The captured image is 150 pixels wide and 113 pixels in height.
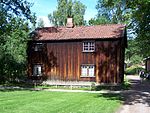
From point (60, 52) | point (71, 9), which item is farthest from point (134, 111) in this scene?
point (71, 9)

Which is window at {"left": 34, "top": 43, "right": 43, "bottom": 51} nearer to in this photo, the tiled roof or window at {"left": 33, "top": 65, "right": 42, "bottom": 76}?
the tiled roof

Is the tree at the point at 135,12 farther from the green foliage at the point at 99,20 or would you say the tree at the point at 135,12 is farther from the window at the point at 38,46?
the green foliage at the point at 99,20

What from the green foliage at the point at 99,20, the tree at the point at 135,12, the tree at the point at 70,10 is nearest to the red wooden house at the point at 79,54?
→ the tree at the point at 135,12

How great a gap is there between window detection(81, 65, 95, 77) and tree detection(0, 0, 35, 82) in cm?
731

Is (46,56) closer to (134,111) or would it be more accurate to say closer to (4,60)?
(4,60)

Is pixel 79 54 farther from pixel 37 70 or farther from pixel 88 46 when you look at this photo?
pixel 37 70

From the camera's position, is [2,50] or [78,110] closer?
[78,110]

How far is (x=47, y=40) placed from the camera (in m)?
43.0

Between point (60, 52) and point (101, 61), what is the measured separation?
5.18 metres

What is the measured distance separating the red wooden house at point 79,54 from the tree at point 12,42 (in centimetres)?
157

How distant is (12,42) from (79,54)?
8463 millimetres

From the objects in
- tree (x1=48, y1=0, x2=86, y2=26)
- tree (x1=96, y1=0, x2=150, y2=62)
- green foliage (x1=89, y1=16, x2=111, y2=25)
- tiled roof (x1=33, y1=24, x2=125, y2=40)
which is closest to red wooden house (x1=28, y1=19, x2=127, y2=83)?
tiled roof (x1=33, y1=24, x2=125, y2=40)

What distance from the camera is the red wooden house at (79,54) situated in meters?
40.6

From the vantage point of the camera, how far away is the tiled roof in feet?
135
